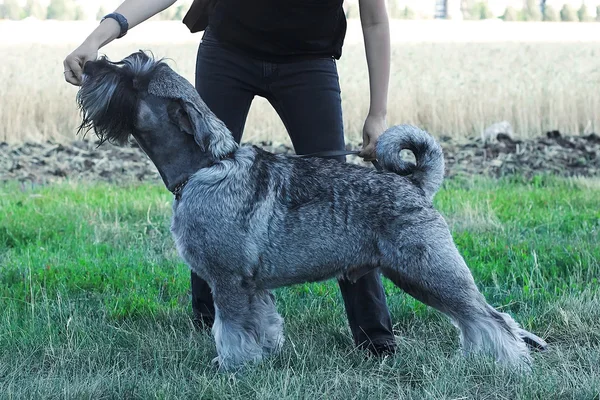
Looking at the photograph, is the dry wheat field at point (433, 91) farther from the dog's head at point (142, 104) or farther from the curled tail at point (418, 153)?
the dog's head at point (142, 104)

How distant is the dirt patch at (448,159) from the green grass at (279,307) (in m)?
3.07

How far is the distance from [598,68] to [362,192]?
17.6 meters

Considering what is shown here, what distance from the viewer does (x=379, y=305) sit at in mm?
5223

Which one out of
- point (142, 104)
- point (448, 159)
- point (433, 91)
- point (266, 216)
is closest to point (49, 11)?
point (433, 91)

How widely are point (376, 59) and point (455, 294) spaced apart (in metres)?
1.71

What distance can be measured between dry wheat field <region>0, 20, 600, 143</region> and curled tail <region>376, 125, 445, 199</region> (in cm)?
946

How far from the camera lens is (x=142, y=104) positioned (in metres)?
4.47

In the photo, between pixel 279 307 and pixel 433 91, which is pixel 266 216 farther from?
pixel 433 91

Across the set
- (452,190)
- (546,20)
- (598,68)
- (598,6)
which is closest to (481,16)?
(546,20)

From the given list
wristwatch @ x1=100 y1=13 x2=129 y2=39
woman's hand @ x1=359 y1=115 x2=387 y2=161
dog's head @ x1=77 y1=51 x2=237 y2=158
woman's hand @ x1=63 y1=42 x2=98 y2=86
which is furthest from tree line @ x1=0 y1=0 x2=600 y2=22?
dog's head @ x1=77 y1=51 x2=237 y2=158

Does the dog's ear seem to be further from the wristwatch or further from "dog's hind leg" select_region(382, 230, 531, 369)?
"dog's hind leg" select_region(382, 230, 531, 369)

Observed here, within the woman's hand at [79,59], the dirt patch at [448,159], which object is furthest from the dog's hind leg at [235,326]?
the dirt patch at [448,159]

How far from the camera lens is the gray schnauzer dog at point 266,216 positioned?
14.7 feet

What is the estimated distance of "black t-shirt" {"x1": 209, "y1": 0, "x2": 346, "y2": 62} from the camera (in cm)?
509
